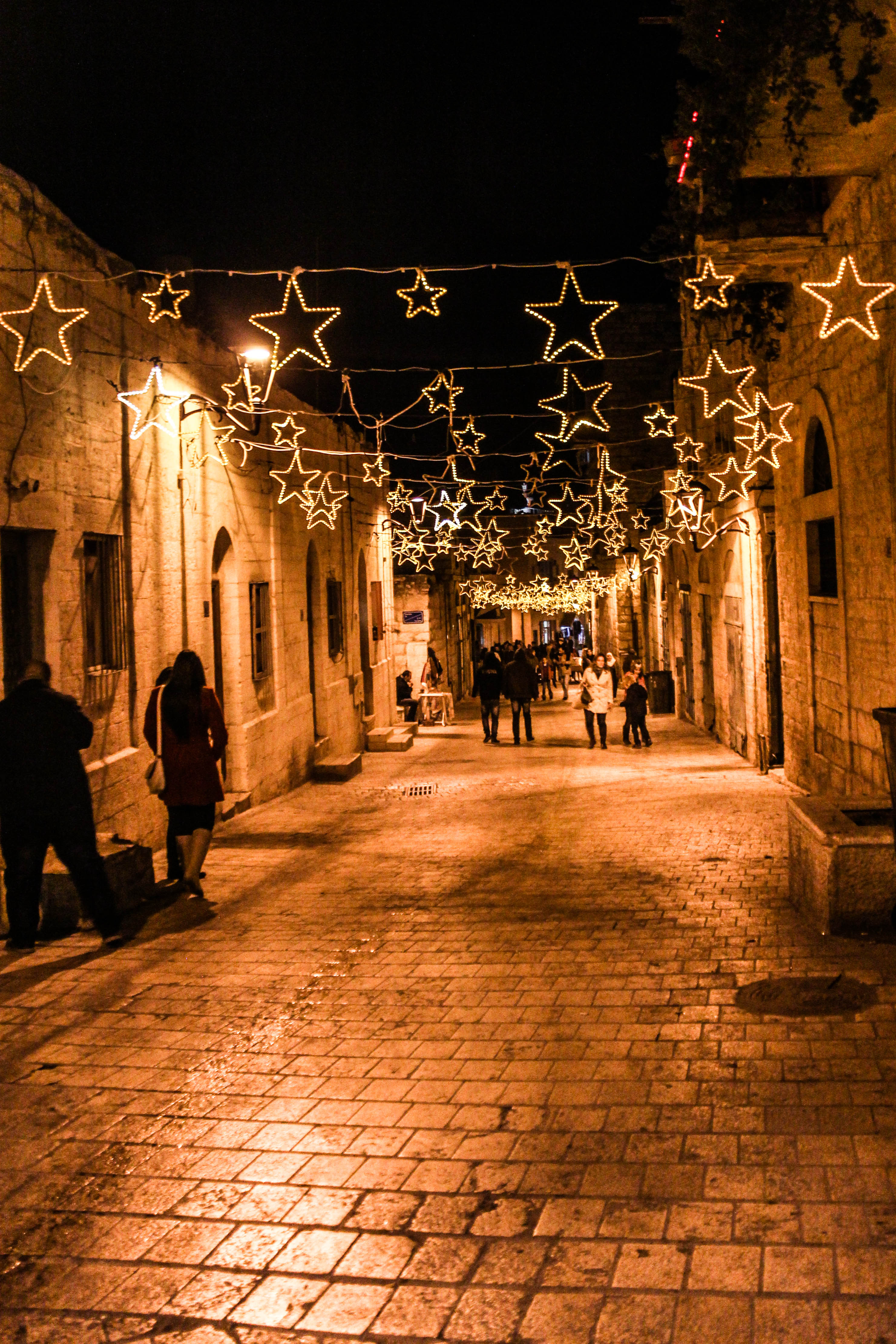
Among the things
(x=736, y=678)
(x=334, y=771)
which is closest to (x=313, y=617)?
(x=334, y=771)

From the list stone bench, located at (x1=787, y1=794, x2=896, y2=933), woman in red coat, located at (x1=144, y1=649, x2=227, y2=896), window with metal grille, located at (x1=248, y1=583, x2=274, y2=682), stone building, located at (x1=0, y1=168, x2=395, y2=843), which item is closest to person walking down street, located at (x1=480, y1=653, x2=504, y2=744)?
stone building, located at (x1=0, y1=168, x2=395, y2=843)

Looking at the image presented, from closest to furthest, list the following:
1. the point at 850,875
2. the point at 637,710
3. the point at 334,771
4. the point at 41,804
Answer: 1. the point at 850,875
2. the point at 41,804
3. the point at 334,771
4. the point at 637,710

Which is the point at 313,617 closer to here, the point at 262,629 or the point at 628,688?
the point at 262,629

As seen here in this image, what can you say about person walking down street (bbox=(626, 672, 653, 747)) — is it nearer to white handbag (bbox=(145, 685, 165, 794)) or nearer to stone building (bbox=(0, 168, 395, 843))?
stone building (bbox=(0, 168, 395, 843))

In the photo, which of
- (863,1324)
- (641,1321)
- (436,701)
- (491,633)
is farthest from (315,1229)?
(491,633)

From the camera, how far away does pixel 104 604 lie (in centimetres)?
929

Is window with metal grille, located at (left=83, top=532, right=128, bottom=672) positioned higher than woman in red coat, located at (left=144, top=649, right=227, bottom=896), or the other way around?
window with metal grille, located at (left=83, top=532, right=128, bottom=672)

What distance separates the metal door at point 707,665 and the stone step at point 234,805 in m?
9.82

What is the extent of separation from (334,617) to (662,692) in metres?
9.74

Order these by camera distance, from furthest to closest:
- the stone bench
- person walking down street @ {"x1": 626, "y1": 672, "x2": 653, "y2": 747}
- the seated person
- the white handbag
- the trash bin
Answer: the seated person < the trash bin < person walking down street @ {"x1": 626, "y1": 672, "x2": 653, "y2": 747} < the white handbag < the stone bench

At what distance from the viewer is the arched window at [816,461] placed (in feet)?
36.4

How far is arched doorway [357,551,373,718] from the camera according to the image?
2211 cm

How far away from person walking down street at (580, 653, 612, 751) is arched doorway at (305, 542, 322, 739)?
4.43m

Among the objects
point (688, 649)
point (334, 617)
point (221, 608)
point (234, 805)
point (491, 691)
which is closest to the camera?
point (234, 805)
